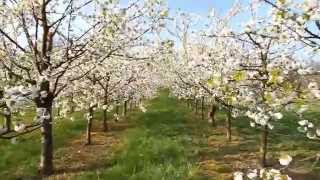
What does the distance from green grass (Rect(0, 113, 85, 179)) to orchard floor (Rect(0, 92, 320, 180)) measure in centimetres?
27

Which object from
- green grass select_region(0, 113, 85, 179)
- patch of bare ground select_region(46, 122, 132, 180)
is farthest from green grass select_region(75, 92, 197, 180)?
green grass select_region(0, 113, 85, 179)

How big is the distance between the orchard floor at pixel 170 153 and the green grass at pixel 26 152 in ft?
0.88

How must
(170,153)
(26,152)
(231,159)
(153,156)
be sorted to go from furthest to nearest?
(26,152), (231,159), (170,153), (153,156)

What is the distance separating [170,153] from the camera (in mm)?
22172

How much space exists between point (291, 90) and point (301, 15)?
43.3 inches

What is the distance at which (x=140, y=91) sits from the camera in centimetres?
4566

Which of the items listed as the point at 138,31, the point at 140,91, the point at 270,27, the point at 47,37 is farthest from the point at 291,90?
the point at 140,91

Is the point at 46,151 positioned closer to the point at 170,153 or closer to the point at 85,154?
the point at 85,154

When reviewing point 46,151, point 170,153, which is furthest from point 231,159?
point 46,151

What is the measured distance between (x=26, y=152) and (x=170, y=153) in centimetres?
663

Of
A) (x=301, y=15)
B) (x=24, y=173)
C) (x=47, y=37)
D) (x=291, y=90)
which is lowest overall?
(x=24, y=173)

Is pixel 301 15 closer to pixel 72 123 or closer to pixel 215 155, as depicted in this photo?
pixel 215 155

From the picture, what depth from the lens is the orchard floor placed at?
18.1 metres

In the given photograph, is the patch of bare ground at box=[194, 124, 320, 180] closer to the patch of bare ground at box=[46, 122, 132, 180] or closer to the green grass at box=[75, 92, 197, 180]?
the green grass at box=[75, 92, 197, 180]
